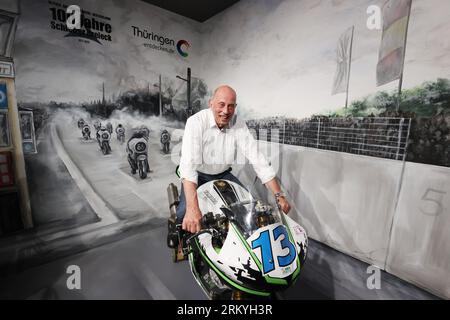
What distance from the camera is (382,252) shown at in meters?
1.86

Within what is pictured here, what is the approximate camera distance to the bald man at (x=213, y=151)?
4.71 ft

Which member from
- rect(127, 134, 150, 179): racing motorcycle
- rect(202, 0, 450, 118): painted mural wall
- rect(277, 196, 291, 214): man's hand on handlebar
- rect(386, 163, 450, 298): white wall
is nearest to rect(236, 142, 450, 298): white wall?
rect(386, 163, 450, 298): white wall

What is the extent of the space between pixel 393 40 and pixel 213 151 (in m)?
1.65

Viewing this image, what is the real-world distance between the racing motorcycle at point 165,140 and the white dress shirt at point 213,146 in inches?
51.2

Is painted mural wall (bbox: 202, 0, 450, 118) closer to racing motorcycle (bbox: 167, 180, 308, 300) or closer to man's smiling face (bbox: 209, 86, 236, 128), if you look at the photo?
man's smiling face (bbox: 209, 86, 236, 128)

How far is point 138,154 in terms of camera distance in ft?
9.28

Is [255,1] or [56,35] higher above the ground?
[255,1]

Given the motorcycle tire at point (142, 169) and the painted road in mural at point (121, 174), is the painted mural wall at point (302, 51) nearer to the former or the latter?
the painted road in mural at point (121, 174)

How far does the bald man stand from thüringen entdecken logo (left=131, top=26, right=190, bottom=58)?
1636mm

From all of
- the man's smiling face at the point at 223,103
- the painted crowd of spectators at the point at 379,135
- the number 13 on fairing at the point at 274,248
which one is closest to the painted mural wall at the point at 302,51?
the painted crowd of spectators at the point at 379,135

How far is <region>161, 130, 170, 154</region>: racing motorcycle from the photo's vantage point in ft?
10.0

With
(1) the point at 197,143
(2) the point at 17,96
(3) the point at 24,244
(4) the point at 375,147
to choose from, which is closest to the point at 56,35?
(2) the point at 17,96
